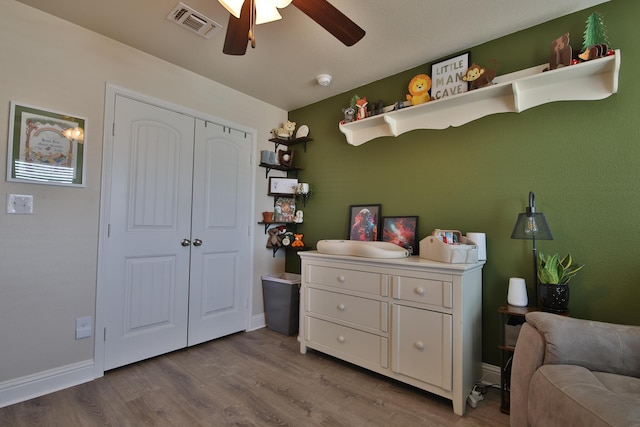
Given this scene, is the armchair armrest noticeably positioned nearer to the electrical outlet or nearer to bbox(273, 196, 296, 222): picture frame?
bbox(273, 196, 296, 222): picture frame

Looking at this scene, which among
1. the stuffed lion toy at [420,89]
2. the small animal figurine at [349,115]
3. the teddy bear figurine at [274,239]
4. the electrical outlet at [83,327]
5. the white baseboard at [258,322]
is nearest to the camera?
the electrical outlet at [83,327]

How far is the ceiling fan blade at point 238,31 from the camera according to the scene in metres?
1.52

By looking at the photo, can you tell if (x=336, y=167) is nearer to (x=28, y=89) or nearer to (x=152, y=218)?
(x=152, y=218)

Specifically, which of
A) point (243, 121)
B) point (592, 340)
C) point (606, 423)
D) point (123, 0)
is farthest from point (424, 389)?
point (123, 0)

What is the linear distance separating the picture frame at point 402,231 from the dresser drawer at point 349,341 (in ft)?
2.47

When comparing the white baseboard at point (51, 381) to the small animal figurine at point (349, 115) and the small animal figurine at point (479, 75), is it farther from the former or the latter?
the small animal figurine at point (349, 115)

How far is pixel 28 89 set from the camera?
1919 millimetres

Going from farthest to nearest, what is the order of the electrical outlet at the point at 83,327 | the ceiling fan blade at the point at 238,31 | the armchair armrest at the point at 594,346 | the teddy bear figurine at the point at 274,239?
the teddy bear figurine at the point at 274,239
the electrical outlet at the point at 83,327
the ceiling fan blade at the point at 238,31
the armchair armrest at the point at 594,346

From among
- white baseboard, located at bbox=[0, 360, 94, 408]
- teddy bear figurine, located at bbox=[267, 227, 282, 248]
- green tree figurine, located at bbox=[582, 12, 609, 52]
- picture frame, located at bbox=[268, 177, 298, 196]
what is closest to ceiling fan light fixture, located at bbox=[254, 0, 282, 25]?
green tree figurine, located at bbox=[582, 12, 609, 52]

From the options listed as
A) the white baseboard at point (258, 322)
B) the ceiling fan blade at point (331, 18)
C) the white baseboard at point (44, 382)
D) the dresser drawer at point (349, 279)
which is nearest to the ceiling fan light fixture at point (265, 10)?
the ceiling fan blade at point (331, 18)

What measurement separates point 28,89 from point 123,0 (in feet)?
2.69

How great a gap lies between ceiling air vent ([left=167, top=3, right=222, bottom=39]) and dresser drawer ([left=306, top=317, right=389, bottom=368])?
2266mm

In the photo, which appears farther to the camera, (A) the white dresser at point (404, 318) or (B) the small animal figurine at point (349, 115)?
(B) the small animal figurine at point (349, 115)

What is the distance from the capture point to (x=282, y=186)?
329 cm
